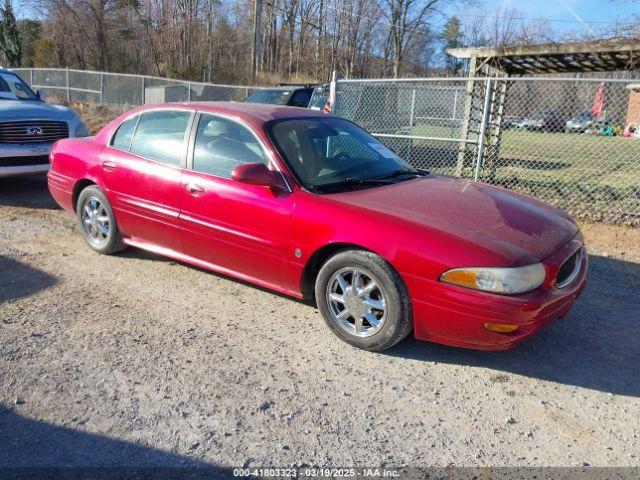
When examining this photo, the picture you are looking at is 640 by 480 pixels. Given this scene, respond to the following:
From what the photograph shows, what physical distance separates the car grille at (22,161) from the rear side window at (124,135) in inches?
123

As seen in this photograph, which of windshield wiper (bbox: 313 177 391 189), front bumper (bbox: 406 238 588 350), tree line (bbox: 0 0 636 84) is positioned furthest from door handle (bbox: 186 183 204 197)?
tree line (bbox: 0 0 636 84)

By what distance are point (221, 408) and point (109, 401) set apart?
0.63m

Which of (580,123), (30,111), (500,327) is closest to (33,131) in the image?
(30,111)

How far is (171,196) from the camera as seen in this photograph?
14.5 ft

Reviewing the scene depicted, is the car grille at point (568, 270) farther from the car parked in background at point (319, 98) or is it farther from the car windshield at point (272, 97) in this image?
the car windshield at point (272, 97)

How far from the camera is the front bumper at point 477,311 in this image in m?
3.10

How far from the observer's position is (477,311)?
3117 millimetres

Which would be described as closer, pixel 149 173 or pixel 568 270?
pixel 568 270

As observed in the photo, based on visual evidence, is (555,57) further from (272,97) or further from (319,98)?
(272,97)

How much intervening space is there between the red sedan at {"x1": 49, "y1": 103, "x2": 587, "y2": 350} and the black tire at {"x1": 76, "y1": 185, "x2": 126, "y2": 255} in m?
0.02

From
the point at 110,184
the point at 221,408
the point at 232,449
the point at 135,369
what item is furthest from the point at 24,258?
the point at 232,449

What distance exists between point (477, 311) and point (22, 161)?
679 centimetres

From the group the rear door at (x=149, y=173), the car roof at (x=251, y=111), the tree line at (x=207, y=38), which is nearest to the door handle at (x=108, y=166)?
the rear door at (x=149, y=173)

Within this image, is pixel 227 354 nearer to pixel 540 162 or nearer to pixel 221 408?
pixel 221 408
